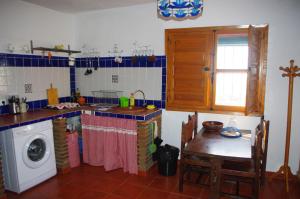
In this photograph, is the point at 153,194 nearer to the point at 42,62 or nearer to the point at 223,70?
the point at 223,70

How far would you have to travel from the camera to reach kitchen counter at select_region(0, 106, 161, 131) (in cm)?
251

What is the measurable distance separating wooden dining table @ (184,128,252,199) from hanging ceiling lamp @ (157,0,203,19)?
4.37ft

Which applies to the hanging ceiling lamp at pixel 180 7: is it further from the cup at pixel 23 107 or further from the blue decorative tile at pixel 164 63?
the cup at pixel 23 107

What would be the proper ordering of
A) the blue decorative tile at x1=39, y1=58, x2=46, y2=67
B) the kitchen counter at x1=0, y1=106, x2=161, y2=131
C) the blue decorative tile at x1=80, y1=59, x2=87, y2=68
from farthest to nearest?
the blue decorative tile at x1=80, y1=59, x2=87, y2=68
the blue decorative tile at x1=39, y1=58, x2=46, y2=67
the kitchen counter at x1=0, y1=106, x2=161, y2=131

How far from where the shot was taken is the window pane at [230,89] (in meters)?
3.06

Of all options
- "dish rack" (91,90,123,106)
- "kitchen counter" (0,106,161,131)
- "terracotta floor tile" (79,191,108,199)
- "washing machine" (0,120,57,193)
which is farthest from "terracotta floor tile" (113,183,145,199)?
"dish rack" (91,90,123,106)

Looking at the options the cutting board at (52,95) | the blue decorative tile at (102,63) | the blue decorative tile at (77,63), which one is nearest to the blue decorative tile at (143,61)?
the blue decorative tile at (102,63)

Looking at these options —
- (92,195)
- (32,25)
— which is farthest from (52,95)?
(92,195)

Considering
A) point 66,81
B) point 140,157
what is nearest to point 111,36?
point 66,81

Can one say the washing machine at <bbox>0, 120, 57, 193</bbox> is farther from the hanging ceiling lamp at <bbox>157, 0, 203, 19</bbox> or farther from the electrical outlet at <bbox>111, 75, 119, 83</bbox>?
the hanging ceiling lamp at <bbox>157, 0, 203, 19</bbox>

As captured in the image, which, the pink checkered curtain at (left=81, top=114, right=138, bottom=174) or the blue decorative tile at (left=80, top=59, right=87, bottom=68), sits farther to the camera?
the blue decorative tile at (left=80, top=59, right=87, bottom=68)

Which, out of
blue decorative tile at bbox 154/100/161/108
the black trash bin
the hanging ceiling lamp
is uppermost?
the hanging ceiling lamp

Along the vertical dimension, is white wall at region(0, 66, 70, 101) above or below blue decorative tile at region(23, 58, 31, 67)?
below

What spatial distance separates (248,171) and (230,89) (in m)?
1.25
